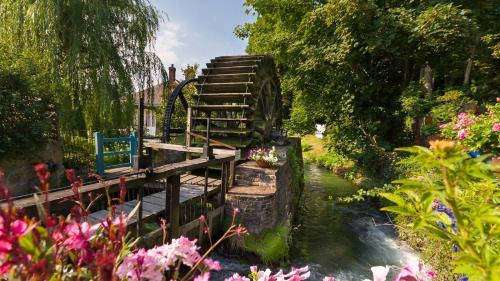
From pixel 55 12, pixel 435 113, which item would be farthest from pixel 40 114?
pixel 435 113

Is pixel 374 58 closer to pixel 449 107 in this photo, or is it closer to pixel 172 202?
pixel 449 107

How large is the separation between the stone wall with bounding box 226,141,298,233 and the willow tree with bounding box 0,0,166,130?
4271 millimetres

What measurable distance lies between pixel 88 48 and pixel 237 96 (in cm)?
445

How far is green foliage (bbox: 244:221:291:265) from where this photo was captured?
15.7 feet

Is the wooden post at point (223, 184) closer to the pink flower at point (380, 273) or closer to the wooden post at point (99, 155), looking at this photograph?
the wooden post at point (99, 155)

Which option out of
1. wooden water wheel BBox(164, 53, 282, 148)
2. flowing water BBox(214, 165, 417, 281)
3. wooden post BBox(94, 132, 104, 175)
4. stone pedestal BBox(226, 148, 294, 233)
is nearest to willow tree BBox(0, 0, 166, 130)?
wooden post BBox(94, 132, 104, 175)

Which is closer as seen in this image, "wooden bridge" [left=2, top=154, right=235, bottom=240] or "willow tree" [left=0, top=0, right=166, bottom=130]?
"wooden bridge" [left=2, top=154, right=235, bottom=240]

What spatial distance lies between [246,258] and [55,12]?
763 cm

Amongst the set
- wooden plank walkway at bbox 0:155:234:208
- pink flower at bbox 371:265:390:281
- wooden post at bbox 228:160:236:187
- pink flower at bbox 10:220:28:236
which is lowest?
wooden post at bbox 228:160:236:187

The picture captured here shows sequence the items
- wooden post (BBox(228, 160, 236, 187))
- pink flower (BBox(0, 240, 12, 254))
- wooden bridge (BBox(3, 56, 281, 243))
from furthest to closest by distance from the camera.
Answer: wooden post (BBox(228, 160, 236, 187)) → wooden bridge (BBox(3, 56, 281, 243)) → pink flower (BBox(0, 240, 12, 254))

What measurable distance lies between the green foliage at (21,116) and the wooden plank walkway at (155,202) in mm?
2380

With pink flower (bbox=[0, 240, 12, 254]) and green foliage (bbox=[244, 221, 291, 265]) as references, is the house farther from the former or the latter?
pink flower (bbox=[0, 240, 12, 254])

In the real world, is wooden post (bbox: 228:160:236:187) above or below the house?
below

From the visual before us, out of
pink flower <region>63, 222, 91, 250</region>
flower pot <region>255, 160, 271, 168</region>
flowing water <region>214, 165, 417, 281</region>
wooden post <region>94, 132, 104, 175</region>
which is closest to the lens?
pink flower <region>63, 222, 91, 250</region>
